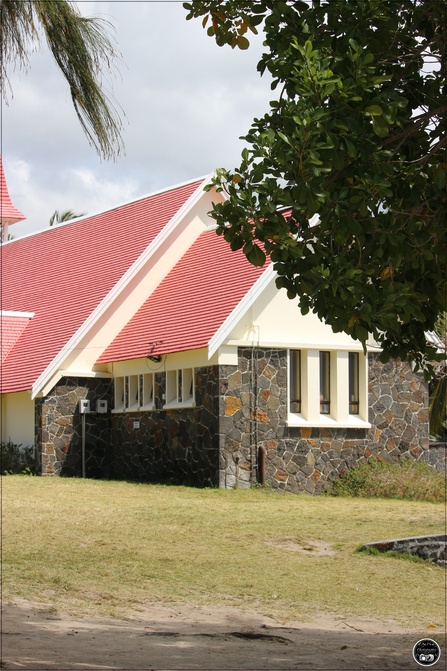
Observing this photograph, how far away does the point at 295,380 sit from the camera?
24188 mm

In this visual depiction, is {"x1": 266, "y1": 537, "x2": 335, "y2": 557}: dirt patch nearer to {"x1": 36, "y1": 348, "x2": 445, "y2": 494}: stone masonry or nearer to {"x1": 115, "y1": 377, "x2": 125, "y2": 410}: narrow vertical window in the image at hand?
{"x1": 36, "y1": 348, "x2": 445, "y2": 494}: stone masonry

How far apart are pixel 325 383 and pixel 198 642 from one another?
1523 centimetres

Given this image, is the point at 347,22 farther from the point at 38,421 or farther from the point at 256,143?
the point at 38,421

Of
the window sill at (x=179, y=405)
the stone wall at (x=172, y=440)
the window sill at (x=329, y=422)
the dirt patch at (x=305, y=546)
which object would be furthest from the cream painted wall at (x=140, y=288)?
the dirt patch at (x=305, y=546)

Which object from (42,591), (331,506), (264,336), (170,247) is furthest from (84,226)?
(42,591)

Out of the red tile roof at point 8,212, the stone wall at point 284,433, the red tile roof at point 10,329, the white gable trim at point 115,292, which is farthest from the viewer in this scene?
the red tile roof at point 8,212

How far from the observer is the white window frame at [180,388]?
23734mm

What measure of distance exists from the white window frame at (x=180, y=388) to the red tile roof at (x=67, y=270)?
289cm

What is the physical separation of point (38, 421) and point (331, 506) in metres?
7.79

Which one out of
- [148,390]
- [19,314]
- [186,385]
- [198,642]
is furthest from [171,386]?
[198,642]

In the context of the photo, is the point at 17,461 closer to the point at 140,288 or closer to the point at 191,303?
the point at 140,288

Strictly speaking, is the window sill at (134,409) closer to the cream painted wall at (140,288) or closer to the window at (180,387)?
the window at (180,387)

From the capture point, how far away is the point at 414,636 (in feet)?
34.6

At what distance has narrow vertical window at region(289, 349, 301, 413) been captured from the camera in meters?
24.1
